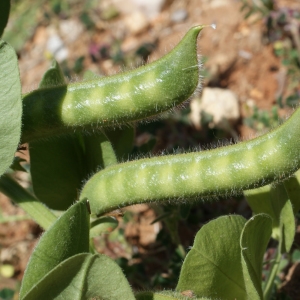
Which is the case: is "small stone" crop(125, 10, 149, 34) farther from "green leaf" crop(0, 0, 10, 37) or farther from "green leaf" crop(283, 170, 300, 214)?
"green leaf" crop(283, 170, 300, 214)

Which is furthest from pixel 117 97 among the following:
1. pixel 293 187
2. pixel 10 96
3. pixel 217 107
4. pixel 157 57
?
pixel 217 107

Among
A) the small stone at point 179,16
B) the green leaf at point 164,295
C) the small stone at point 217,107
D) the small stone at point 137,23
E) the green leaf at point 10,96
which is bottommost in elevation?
the small stone at point 217,107

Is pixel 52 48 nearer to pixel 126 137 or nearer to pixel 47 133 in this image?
pixel 126 137

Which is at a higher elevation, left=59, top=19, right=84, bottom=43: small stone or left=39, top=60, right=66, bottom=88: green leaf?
left=39, top=60, right=66, bottom=88: green leaf

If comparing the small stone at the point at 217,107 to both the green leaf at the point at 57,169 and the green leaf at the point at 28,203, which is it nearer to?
the green leaf at the point at 57,169

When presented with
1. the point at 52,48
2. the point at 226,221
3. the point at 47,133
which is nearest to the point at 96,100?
the point at 47,133

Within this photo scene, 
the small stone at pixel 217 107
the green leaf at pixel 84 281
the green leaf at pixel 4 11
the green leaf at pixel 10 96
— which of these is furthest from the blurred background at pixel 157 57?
the green leaf at pixel 84 281

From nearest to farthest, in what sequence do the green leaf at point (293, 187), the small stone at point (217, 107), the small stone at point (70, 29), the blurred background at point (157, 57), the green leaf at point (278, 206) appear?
the green leaf at point (278, 206), the green leaf at point (293, 187), the blurred background at point (157, 57), the small stone at point (217, 107), the small stone at point (70, 29)

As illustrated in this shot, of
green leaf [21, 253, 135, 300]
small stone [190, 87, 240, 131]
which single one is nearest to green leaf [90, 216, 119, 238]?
green leaf [21, 253, 135, 300]
